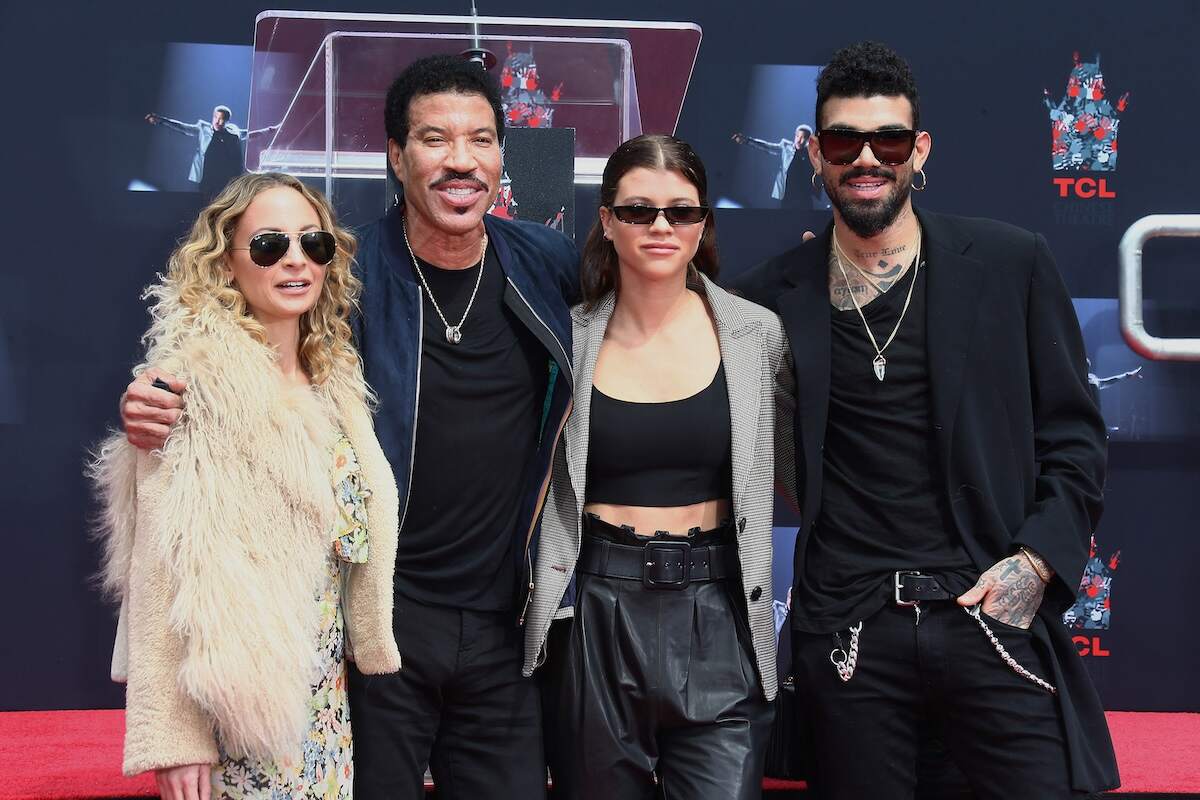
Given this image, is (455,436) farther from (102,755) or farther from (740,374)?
(102,755)

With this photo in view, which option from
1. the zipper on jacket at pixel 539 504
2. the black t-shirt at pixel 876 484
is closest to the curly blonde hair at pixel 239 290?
the zipper on jacket at pixel 539 504

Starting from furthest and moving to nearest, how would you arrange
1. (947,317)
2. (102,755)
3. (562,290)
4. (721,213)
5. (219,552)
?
(721,213)
(102,755)
(562,290)
(947,317)
(219,552)

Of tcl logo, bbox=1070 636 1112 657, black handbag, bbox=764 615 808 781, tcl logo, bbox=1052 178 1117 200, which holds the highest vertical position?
tcl logo, bbox=1052 178 1117 200

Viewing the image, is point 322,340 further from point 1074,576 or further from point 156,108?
point 156,108

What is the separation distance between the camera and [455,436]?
2621mm

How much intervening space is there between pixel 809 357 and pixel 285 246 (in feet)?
3.99

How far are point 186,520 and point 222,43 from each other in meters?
2.68

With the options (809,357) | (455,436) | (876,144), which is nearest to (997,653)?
(809,357)

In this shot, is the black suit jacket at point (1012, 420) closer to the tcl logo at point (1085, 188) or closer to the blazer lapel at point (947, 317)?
the blazer lapel at point (947, 317)

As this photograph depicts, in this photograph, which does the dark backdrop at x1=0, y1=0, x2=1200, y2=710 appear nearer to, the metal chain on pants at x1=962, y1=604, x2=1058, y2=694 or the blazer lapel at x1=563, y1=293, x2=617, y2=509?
the blazer lapel at x1=563, y1=293, x2=617, y2=509

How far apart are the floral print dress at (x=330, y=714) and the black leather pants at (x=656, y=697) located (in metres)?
0.52

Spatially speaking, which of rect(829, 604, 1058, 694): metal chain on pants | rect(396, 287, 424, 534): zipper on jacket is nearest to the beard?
rect(829, 604, 1058, 694): metal chain on pants

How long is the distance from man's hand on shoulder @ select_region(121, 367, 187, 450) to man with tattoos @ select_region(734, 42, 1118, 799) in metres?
1.39

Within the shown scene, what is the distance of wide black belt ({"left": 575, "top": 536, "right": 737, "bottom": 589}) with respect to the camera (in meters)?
2.53
